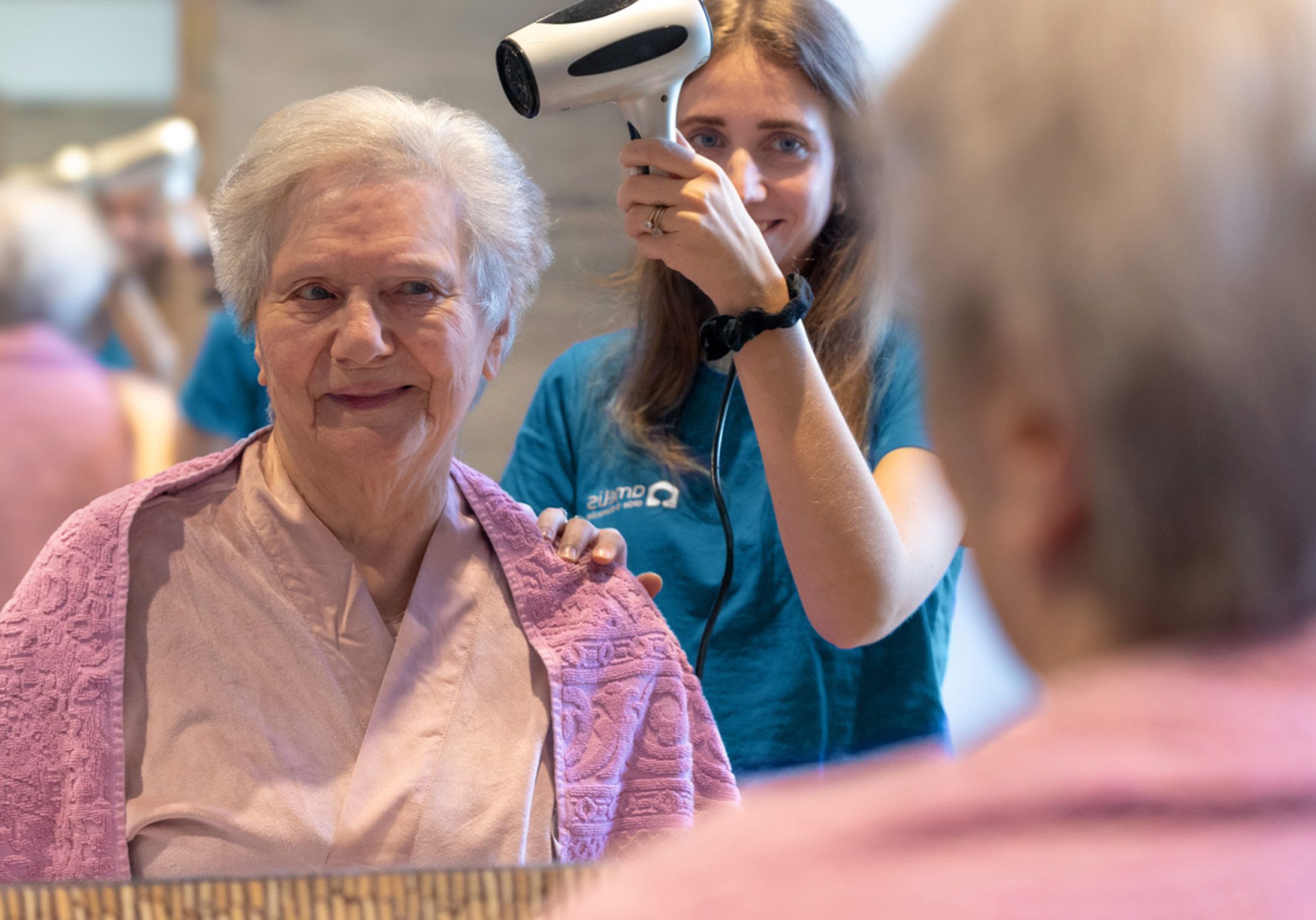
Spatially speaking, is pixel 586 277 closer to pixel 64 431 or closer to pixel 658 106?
pixel 658 106

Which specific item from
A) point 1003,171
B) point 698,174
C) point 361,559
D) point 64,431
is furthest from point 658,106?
point 64,431

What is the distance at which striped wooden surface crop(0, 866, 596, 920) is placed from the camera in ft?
3.87

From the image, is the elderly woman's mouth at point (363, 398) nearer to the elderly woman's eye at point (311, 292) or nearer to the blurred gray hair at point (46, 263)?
the elderly woman's eye at point (311, 292)

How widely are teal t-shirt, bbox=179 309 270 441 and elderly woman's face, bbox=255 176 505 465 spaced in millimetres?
1026

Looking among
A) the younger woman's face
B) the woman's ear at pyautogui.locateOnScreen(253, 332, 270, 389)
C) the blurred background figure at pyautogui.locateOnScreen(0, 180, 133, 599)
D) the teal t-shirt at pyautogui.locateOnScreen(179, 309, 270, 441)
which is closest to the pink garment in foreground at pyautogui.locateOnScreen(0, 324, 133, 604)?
the blurred background figure at pyautogui.locateOnScreen(0, 180, 133, 599)

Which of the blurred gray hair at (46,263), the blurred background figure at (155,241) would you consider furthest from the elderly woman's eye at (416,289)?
the blurred background figure at (155,241)

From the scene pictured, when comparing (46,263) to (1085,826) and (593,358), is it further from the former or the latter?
(1085,826)

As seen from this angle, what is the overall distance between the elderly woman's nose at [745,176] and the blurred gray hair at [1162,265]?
1.13 m

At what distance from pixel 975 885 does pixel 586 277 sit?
5.54 ft

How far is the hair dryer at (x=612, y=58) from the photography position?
58.0 inches

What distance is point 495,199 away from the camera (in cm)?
165

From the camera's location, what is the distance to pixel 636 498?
1.80 m

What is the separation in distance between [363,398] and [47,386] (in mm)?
1363

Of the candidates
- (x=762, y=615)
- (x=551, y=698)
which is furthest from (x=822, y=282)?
(x=551, y=698)
